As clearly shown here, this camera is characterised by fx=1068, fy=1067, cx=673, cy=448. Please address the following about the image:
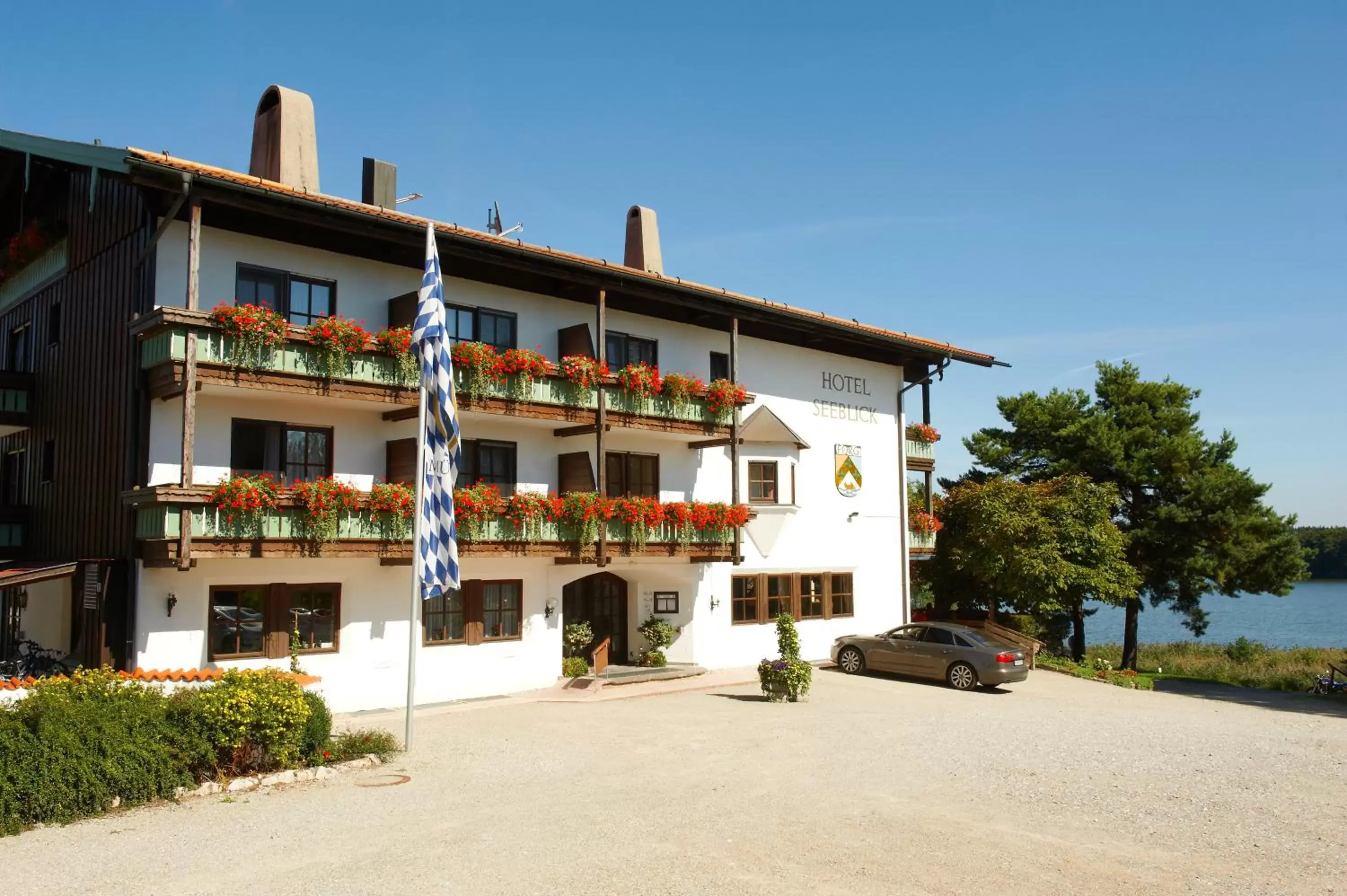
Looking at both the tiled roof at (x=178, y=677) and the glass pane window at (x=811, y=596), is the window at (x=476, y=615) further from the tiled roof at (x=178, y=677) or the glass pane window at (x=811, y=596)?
the glass pane window at (x=811, y=596)

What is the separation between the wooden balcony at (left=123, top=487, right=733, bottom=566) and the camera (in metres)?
16.4

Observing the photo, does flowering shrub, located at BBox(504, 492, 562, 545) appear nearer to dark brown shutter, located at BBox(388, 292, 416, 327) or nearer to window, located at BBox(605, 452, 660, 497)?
window, located at BBox(605, 452, 660, 497)

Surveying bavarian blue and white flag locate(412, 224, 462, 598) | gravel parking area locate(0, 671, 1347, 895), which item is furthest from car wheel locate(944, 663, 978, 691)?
bavarian blue and white flag locate(412, 224, 462, 598)

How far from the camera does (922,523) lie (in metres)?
31.5

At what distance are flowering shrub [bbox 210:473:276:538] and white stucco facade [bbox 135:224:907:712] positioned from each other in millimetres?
910

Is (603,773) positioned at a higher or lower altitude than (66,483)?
lower

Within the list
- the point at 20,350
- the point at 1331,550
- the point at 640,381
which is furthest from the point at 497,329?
the point at 1331,550

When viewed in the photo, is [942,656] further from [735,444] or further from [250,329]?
[250,329]

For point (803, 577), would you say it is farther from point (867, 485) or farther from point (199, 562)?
point (199, 562)

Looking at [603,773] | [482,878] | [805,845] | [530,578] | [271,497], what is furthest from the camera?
[530,578]

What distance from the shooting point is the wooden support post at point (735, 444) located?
24.8 meters

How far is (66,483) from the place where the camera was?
2072cm

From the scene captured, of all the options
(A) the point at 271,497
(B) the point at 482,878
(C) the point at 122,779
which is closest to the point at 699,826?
(B) the point at 482,878

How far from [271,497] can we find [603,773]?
727 centimetres
